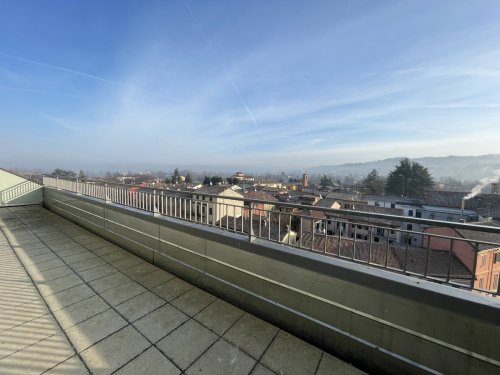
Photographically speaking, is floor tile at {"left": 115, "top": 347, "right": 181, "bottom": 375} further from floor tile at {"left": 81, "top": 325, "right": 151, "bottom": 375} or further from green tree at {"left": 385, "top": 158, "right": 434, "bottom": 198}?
green tree at {"left": 385, "top": 158, "right": 434, "bottom": 198}

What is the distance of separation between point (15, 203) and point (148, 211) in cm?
822

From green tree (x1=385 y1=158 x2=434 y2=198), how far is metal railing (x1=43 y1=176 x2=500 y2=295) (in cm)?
4473

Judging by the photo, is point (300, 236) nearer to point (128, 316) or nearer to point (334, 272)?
point (334, 272)

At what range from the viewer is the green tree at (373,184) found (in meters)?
49.0

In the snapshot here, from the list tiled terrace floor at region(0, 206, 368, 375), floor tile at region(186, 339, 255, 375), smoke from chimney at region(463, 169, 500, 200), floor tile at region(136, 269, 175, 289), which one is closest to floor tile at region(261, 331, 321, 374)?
tiled terrace floor at region(0, 206, 368, 375)

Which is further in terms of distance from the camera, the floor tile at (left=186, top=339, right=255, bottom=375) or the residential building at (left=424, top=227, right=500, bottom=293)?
the floor tile at (left=186, top=339, right=255, bottom=375)

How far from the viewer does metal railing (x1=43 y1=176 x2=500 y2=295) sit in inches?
68.6

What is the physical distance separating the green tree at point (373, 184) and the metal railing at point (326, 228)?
4948 centimetres

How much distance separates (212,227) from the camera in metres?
3.11

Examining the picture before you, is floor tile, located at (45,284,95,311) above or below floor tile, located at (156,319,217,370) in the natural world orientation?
above

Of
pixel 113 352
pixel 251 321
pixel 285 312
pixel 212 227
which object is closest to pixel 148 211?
pixel 212 227

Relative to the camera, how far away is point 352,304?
197cm

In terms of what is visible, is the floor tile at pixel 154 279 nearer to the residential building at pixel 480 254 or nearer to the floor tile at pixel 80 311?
the floor tile at pixel 80 311

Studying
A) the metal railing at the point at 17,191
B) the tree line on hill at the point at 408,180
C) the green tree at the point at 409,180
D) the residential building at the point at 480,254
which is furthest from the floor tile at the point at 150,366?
the green tree at the point at 409,180
